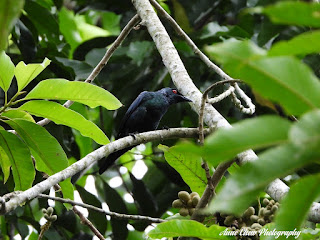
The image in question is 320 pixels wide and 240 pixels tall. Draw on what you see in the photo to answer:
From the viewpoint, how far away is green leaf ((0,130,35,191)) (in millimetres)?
2740

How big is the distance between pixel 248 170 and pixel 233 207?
0.10 metres

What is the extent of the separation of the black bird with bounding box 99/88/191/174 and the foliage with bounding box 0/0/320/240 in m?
0.13

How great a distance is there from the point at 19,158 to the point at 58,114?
0.34 m

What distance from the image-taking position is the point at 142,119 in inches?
195

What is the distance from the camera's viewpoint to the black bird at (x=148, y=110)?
16.1ft

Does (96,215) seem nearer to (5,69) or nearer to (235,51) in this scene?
(5,69)

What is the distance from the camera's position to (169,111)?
16.8ft

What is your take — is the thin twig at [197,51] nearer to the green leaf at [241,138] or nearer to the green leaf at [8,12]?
the green leaf at [241,138]

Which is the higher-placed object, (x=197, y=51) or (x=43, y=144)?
(x=197, y=51)

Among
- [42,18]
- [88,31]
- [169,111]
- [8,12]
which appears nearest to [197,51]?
[169,111]

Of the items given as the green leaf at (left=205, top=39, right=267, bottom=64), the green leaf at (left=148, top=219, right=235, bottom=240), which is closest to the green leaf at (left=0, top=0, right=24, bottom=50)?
the green leaf at (left=205, top=39, right=267, bottom=64)

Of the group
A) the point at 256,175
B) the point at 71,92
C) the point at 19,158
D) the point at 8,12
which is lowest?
the point at 19,158

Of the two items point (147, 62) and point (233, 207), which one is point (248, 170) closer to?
point (233, 207)

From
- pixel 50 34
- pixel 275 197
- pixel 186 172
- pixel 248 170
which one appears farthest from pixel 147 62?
pixel 248 170
